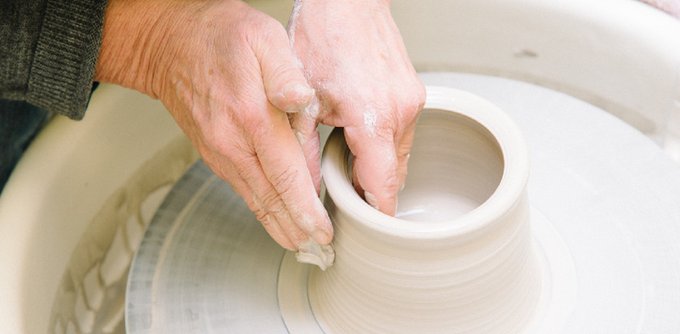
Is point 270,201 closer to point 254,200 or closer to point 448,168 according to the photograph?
point 254,200

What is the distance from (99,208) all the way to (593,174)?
2.68 ft

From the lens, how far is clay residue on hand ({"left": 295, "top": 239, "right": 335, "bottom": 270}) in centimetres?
100

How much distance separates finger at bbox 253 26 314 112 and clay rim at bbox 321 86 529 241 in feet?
0.32

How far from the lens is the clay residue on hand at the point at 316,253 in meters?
1.00

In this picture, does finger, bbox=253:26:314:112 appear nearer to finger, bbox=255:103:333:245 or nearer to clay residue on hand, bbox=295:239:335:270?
finger, bbox=255:103:333:245

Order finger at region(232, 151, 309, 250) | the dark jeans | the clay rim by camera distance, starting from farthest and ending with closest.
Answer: the dark jeans → finger at region(232, 151, 309, 250) → the clay rim

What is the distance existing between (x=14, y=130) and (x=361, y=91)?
65 centimetres

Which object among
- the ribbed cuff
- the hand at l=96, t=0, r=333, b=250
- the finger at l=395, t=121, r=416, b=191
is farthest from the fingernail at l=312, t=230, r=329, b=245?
the ribbed cuff

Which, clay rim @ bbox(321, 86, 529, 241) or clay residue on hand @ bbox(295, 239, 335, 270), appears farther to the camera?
clay residue on hand @ bbox(295, 239, 335, 270)

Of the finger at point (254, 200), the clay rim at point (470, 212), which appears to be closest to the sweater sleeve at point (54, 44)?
the finger at point (254, 200)

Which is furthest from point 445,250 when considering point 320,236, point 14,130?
point 14,130

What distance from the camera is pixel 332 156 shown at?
3.23 feet

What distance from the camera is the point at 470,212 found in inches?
35.7

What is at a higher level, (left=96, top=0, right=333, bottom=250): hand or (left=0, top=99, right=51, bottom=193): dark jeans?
(left=96, top=0, right=333, bottom=250): hand
